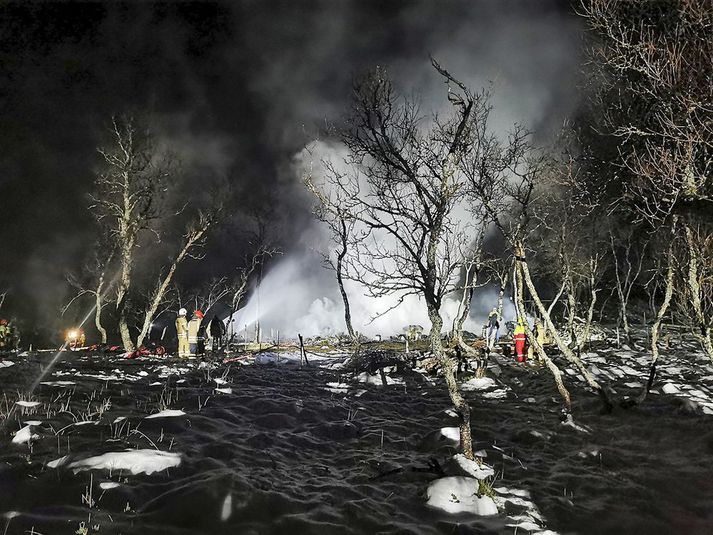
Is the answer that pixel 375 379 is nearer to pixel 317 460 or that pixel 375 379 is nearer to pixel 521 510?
pixel 317 460

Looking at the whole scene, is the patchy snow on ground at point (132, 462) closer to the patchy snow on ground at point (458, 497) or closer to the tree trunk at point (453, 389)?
the patchy snow on ground at point (458, 497)

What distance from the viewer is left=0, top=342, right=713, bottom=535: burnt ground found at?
4254 millimetres

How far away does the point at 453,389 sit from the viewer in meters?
6.90

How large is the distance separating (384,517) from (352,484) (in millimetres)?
1006

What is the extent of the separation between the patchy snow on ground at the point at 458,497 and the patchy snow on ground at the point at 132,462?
11.1ft

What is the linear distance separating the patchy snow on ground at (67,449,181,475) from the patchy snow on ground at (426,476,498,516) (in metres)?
3.38

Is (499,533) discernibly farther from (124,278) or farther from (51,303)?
(51,303)

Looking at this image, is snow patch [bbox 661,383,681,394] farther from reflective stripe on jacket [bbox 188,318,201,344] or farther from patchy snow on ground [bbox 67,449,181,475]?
reflective stripe on jacket [bbox 188,318,201,344]

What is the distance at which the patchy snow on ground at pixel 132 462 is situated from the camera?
15.8 ft

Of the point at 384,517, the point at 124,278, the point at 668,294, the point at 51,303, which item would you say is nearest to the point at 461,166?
the point at 668,294

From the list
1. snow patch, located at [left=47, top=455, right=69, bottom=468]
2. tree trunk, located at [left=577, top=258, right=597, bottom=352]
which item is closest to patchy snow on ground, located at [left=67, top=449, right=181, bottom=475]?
snow patch, located at [left=47, top=455, right=69, bottom=468]

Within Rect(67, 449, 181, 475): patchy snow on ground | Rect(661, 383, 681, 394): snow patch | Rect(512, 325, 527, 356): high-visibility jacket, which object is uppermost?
Rect(512, 325, 527, 356): high-visibility jacket

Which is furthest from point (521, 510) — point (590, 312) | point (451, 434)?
point (590, 312)

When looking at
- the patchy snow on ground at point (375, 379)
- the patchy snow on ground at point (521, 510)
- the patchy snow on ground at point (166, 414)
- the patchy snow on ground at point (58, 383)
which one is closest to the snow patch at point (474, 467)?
the patchy snow on ground at point (521, 510)
